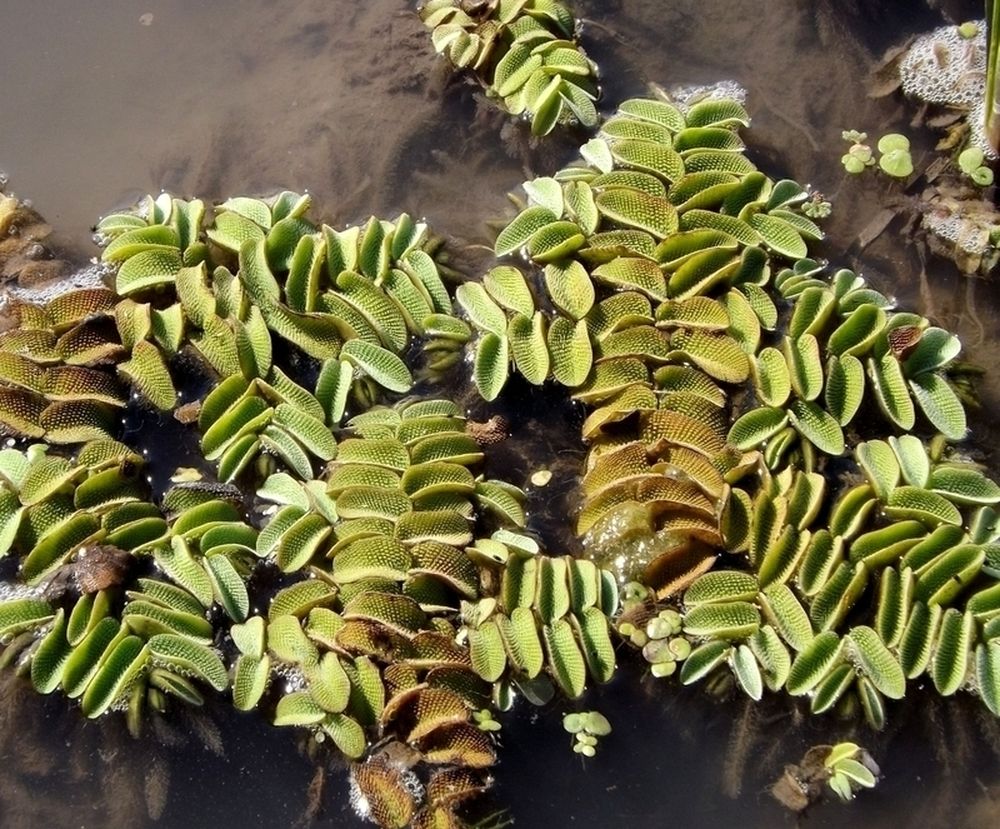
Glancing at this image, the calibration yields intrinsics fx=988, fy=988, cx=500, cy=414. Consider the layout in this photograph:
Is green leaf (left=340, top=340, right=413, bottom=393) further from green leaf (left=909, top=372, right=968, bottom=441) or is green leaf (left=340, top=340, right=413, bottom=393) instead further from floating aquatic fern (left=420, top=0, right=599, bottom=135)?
green leaf (left=909, top=372, right=968, bottom=441)

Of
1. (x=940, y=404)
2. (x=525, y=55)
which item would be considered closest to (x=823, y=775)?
(x=940, y=404)

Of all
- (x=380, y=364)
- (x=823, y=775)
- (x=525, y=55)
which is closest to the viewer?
(x=823, y=775)

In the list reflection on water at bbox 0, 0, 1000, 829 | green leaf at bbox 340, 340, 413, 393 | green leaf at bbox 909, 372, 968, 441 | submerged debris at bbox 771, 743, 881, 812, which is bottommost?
submerged debris at bbox 771, 743, 881, 812

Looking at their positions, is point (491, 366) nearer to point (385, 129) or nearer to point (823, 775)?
point (385, 129)

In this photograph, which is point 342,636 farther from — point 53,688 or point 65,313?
point 65,313

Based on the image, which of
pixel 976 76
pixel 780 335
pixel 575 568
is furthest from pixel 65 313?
pixel 976 76

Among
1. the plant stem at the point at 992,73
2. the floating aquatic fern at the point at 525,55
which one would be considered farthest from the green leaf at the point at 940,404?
the floating aquatic fern at the point at 525,55

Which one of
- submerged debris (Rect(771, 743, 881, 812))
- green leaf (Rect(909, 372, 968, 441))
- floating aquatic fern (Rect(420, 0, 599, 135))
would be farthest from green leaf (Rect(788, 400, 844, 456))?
floating aquatic fern (Rect(420, 0, 599, 135))

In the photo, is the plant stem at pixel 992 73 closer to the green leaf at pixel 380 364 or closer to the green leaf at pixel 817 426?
the green leaf at pixel 817 426
